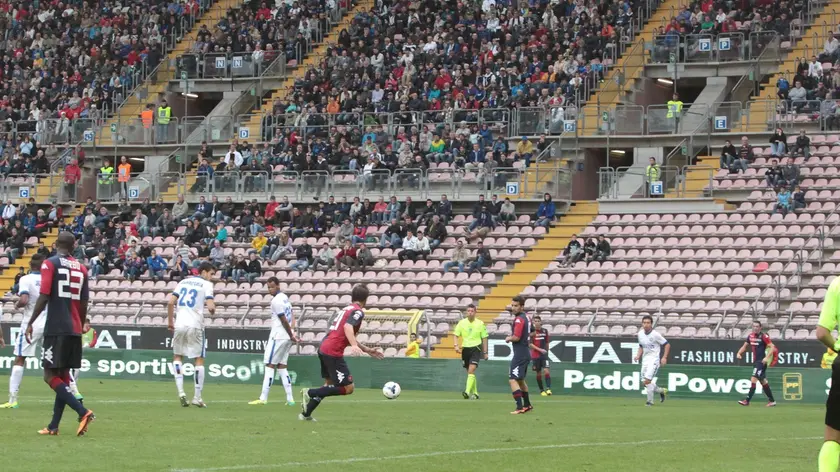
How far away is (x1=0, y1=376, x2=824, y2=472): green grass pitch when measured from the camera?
1408 cm

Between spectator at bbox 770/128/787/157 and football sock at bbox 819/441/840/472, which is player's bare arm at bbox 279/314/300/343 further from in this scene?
spectator at bbox 770/128/787/157

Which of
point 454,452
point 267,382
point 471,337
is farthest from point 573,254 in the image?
point 454,452

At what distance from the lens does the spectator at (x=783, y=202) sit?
4016cm

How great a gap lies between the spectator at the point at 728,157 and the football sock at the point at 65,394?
30358 millimetres

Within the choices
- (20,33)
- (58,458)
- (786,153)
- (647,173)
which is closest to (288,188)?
(647,173)

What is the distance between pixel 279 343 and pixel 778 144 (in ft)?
73.8

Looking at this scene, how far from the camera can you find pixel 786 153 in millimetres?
42531

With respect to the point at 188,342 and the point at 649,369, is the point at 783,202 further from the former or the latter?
the point at 188,342

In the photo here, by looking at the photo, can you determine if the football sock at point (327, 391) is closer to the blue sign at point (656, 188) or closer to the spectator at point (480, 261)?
the spectator at point (480, 261)

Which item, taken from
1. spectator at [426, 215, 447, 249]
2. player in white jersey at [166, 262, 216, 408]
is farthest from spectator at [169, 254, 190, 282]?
player in white jersey at [166, 262, 216, 408]

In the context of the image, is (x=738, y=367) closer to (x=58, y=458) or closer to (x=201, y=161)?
(x=58, y=458)

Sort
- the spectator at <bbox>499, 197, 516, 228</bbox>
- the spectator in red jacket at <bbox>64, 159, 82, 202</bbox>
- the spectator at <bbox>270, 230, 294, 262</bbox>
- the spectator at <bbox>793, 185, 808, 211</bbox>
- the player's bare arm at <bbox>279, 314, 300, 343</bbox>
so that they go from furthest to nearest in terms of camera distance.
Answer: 1. the spectator in red jacket at <bbox>64, 159, 82, 202</bbox>
2. the spectator at <bbox>270, 230, 294, 262</bbox>
3. the spectator at <bbox>499, 197, 516, 228</bbox>
4. the spectator at <bbox>793, 185, 808, 211</bbox>
5. the player's bare arm at <bbox>279, 314, 300, 343</bbox>

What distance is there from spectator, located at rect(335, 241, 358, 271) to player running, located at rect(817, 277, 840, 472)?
32358 millimetres

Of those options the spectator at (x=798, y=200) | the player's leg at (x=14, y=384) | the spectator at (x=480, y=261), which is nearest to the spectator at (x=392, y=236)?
the spectator at (x=480, y=261)
